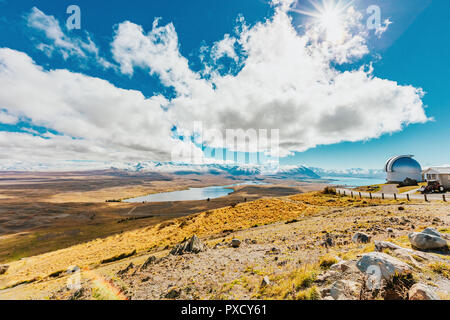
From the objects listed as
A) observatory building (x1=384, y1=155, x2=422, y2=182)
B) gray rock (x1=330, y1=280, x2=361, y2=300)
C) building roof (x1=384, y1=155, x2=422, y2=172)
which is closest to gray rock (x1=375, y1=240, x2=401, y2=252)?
gray rock (x1=330, y1=280, x2=361, y2=300)

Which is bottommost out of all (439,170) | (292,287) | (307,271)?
(292,287)

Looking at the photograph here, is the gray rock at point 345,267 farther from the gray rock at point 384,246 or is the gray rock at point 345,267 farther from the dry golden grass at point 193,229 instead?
the dry golden grass at point 193,229

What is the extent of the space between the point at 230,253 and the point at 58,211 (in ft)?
411

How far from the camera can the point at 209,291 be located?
6.92m

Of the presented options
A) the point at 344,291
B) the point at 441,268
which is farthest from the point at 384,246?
the point at 344,291

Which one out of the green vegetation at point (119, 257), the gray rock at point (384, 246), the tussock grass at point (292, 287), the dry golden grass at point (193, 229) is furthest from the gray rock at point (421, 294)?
the green vegetation at point (119, 257)

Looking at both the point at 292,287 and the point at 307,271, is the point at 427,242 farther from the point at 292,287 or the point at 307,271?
the point at 292,287

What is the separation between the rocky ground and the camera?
4930 mm

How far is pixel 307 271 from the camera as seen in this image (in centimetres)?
654

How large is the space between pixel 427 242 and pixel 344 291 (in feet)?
18.9

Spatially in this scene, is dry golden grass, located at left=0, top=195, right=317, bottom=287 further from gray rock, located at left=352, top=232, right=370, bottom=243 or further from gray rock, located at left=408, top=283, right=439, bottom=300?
gray rock, located at left=408, top=283, right=439, bottom=300
